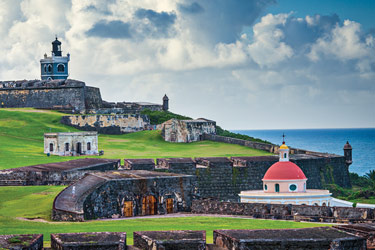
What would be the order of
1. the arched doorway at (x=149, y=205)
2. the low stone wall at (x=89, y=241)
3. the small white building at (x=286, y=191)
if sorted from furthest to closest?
the small white building at (x=286, y=191) → the arched doorway at (x=149, y=205) → the low stone wall at (x=89, y=241)

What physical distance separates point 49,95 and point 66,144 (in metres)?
26.5

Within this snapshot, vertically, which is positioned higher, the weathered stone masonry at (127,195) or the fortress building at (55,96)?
the fortress building at (55,96)

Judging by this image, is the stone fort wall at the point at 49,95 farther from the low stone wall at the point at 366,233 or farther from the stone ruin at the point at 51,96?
the low stone wall at the point at 366,233

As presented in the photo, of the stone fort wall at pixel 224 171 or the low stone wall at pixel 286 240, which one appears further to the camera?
the stone fort wall at pixel 224 171

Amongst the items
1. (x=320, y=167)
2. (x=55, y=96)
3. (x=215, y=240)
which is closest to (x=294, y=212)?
(x=215, y=240)

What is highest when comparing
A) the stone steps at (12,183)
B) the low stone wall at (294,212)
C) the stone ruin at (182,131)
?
the stone ruin at (182,131)

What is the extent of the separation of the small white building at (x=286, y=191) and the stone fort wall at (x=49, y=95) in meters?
44.3

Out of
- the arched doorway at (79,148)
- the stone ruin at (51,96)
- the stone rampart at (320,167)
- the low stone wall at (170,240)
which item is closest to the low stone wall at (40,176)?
the stone rampart at (320,167)

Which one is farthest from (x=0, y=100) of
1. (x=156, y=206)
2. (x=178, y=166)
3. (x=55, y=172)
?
(x=156, y=206)

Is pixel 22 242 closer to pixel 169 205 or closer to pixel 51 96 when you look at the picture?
pixel 169 205

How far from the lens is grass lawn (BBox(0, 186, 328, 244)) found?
1653 cm

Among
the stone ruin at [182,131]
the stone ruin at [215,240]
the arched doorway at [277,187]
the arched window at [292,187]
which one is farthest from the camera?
the stone ruin at [182,131]

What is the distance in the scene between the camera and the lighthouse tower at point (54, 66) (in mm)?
88375

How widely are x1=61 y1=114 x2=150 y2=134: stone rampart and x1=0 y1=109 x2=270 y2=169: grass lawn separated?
1350 millimetres
